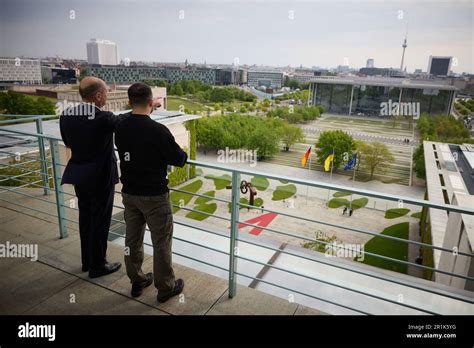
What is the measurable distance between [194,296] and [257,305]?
0.57 m

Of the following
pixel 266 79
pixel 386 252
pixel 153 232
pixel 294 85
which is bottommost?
pixel 386 252

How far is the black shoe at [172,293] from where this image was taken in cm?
289

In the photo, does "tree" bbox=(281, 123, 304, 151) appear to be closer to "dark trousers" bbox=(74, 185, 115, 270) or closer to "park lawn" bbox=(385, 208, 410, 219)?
"park lawn" bbox=(385, 208, 410, 219)

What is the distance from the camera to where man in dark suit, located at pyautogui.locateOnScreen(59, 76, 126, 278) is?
9.30 ft

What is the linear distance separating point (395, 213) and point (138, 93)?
23.3 metres

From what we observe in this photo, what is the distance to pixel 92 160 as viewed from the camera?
295 cm

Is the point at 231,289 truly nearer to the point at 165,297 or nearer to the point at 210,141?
the point at 165,297

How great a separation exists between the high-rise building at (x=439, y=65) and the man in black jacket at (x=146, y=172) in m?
160

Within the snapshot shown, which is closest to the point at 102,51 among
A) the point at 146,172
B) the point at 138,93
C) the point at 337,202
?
the point at 337,202

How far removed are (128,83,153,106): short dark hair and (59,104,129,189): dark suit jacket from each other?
0.35 metres

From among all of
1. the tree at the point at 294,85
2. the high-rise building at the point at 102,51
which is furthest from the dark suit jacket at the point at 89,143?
the tree at the point at 294,85

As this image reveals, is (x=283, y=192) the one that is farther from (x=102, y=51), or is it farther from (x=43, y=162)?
(x=102, y=51)

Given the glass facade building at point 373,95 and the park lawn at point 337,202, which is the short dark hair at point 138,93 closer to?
the park lawn at point 337,202
